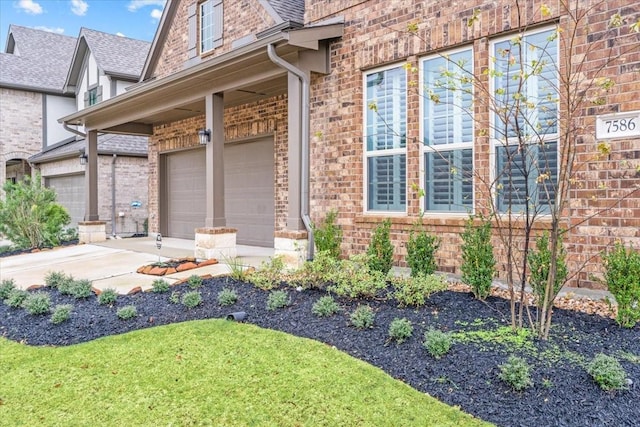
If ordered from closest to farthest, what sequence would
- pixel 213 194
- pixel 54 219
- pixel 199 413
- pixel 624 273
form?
pixel 199 413 < pixel 624 273 < pixel 213 194 < pixel 54 219

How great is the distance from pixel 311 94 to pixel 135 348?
4.96m

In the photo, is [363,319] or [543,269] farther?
[543,269]

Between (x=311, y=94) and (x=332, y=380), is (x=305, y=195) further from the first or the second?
(x=332, y=380)

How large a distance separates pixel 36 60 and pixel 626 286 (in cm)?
2463

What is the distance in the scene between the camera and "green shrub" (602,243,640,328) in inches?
160

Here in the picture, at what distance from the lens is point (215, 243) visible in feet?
28.1

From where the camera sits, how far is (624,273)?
416cm

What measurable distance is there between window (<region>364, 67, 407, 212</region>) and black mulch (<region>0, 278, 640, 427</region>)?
6.89 ft

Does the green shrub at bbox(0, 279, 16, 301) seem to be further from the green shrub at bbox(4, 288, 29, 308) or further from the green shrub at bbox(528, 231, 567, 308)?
the green shrub at bbox(528, 231, 567, 308)

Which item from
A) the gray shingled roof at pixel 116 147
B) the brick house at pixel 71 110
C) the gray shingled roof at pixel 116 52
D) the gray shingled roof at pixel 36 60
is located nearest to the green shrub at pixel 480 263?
the brick house at pixel 71 110

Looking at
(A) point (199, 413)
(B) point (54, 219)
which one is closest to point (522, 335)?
(A) point (199, 413)

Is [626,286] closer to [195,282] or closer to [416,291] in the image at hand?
[416,291]

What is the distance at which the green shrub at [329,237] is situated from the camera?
6.84 metres

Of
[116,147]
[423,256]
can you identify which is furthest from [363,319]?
[116,147]
